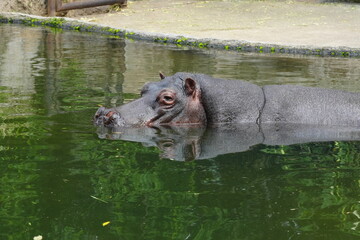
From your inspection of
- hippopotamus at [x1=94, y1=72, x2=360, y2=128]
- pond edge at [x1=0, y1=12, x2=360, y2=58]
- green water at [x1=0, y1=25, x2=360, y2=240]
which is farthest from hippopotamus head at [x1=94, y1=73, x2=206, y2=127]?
pond edge at [x1=0, y1=12, x2=360, y2=58]

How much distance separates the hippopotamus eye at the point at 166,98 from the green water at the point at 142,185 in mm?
651

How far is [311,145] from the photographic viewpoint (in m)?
5.76

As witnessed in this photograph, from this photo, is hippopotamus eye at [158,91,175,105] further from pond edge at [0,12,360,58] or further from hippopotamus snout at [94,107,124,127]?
pond edge at [0,12,360,58]

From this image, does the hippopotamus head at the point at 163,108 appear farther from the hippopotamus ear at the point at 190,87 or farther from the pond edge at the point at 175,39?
the pond edge at the point at 175,39

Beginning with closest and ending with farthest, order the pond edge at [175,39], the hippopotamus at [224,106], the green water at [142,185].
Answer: the green water at [142,185] → the hippopotamus at [224,106] → the pond edge at [175,39]

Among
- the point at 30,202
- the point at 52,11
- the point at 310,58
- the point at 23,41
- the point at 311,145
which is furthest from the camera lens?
the point at 52,11

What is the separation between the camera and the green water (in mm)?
3701

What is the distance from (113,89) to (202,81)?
2098mm

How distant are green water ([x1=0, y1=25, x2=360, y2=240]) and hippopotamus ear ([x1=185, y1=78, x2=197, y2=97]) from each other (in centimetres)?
89

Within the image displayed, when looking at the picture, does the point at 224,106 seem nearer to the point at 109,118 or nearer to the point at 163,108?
the point at 163,108

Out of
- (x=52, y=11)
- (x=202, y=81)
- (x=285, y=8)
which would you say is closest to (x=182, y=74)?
(x=202, y=81)

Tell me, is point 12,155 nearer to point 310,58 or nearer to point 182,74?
point 182,74

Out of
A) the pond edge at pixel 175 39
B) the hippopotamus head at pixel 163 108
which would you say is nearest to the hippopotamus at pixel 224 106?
the hippopotamus head at pixel 163 108

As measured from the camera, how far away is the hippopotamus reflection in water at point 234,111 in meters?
6.25
